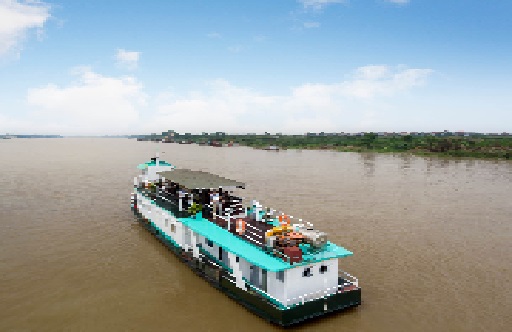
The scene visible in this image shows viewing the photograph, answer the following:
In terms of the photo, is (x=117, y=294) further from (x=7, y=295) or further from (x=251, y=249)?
(x=251, y=249)

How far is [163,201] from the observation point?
24.0 m

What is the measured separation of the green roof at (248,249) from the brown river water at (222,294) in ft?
8.29

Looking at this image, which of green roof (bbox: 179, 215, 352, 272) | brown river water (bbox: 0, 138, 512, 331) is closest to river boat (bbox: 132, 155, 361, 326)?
green roof (bbox: 179, 215, 352, 272)

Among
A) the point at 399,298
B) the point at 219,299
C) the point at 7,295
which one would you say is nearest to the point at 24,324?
the point at 7,295

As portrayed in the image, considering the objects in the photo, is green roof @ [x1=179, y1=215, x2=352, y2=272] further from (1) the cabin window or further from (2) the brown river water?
(2) the brown river water

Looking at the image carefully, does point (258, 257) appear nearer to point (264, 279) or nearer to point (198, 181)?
point (264, 279)

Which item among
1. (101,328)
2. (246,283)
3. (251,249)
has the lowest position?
(101,328)

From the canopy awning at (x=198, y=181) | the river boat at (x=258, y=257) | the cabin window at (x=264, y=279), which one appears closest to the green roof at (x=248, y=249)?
the river boat at (x=258, y=257)

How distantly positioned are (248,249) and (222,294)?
117 inches

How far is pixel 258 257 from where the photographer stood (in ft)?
50.6

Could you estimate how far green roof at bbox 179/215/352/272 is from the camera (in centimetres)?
1464

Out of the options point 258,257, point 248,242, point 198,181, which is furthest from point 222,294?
point 198,181

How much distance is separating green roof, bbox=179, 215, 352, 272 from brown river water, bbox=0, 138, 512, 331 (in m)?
2.53

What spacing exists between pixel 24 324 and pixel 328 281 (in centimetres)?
1247
